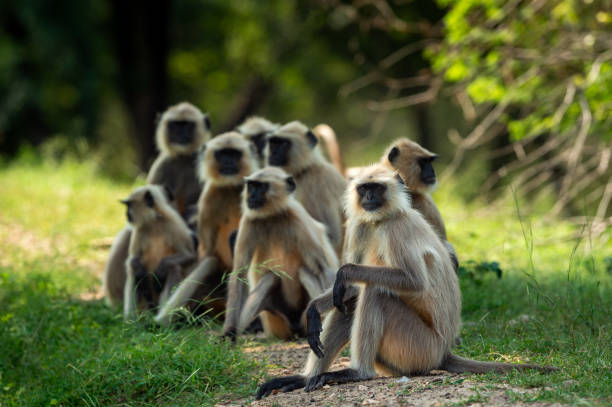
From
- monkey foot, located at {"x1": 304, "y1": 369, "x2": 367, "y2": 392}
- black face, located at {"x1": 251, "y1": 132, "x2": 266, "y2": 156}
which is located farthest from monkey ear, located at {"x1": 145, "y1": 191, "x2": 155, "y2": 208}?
monkey foot, located at {"x1": 304, "y1": 369, "x2": 367, "y2": 392}

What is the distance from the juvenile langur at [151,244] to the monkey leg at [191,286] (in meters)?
0.16

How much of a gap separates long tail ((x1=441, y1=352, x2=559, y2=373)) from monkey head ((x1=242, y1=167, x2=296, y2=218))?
1800 millimetres

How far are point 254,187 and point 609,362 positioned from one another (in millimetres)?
2447

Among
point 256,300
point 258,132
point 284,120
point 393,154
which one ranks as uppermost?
point 284,120

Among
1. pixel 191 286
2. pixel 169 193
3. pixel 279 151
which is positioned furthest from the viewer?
pixel 169 193

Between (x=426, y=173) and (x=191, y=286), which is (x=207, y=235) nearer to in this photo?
(x=191, y=286)

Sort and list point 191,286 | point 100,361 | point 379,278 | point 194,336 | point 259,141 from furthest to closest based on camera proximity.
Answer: point 259,141 < point 191,286 < point 194,336 < point 100,361 < point 379,278

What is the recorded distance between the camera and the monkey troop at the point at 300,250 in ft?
12.4

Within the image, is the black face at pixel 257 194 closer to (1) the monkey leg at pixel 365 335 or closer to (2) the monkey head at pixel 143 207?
(2) the monkey head at pixel 143 207

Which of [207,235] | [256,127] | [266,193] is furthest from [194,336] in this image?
[256,127]

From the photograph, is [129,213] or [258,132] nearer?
[129,213]

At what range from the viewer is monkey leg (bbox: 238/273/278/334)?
203 inches

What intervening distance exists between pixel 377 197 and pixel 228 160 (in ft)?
7.95

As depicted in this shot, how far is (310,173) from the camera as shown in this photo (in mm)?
6258
